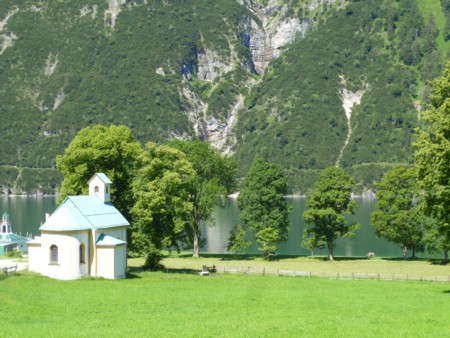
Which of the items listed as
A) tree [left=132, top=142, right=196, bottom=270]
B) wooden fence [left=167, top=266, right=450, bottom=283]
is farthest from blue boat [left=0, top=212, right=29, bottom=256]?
wooden fence [left=167, top=266, right=450, bottom=283]

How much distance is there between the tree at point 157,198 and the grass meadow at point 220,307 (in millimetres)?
4486

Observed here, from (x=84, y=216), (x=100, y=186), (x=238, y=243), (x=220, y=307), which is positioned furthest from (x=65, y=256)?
(x=238, y=243)

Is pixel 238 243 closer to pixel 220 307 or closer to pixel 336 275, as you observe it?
pixel 336 275

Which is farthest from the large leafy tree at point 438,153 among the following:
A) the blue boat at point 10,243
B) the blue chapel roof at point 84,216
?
the blue boat at point 10,243

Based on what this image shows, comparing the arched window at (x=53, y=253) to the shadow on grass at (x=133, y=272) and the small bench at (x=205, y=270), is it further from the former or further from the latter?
the small bench at (x=205, y=270)

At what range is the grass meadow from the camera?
3173 centimetres

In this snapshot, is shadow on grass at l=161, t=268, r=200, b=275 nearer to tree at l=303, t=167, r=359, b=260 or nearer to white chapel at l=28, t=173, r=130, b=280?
white chapel at l=28, t=173, r=130, b=280

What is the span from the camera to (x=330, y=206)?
8212 cm

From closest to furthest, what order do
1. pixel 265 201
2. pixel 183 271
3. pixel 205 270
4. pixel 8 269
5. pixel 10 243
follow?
pixel 8 269
pixel 205 270
pixel 183 271
pixel 265 201
pixel 10 243

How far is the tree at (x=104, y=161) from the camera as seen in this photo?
67375 millimetres

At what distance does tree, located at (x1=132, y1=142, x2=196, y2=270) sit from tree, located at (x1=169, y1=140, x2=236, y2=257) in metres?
17.2

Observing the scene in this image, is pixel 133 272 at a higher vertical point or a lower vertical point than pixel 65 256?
lower

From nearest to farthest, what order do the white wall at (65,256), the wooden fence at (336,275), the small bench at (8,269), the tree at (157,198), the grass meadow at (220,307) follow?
the grass meadow at (220,307) → the small bench at (8,269) → the white wall at (65,256) → the wooden fence at (336,275) → the tree at (157,198)

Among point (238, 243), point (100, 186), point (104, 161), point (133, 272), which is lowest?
point (133, 272)
